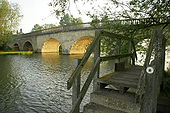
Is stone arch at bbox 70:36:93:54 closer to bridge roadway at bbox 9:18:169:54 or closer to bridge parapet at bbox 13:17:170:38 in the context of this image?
bridge roadway at bbox 9:18:169:54

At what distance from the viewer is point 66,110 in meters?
5.78

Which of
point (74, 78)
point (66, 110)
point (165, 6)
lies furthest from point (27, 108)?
point (165, 6)

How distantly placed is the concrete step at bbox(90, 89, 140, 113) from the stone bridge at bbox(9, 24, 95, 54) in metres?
20.1

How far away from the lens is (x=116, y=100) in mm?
3064

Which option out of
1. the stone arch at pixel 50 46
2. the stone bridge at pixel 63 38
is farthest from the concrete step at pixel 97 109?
the stone arch at pixel 50 46

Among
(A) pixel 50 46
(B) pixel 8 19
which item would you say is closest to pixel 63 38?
(A) pixel 50 46

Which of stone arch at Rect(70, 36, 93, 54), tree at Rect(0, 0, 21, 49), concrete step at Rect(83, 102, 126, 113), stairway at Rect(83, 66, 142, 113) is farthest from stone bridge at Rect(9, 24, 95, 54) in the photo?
concrete step at Rect(83, 102, 126, 113)

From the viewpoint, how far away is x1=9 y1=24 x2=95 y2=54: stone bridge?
92.8ft

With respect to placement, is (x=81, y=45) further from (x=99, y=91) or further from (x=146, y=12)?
(x=99, y=91)

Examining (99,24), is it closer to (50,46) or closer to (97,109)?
(97,109)

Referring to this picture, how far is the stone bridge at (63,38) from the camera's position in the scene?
28.3 metres

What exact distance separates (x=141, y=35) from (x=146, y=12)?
105 cm

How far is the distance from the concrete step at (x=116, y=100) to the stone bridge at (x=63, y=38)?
20.1 m

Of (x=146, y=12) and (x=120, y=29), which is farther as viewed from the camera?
(x=120, y=29)
